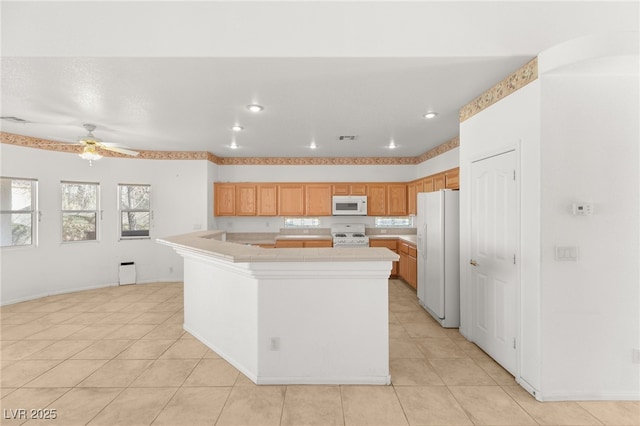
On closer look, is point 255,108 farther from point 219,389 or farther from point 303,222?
point 303,222

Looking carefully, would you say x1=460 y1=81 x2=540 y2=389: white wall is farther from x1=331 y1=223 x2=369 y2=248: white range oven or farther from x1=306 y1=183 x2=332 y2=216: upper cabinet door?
x1=306 y1=183 x2=332 y2=216: upper cabinet door

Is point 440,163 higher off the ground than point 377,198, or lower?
higher

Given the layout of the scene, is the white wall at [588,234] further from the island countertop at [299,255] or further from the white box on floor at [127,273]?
the white box on floor at [127,273]

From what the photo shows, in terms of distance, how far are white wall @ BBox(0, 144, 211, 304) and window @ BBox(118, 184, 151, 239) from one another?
119 millimetres

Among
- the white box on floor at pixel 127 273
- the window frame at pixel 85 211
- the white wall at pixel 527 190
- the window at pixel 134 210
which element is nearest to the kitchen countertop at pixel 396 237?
the white wall at pixel 527 190

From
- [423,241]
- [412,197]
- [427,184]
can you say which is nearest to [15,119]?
[423,241]

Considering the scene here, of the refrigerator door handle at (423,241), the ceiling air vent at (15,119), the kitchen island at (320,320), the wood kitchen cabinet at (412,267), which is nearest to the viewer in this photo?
the kitchen island at (320,320)

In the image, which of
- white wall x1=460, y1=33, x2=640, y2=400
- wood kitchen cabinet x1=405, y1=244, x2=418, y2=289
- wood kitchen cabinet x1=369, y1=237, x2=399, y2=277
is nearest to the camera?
white wall x1=460, y1=33, x2=640, y2=400

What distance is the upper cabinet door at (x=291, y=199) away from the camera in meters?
6.57

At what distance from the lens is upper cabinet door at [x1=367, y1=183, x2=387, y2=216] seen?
6629mm

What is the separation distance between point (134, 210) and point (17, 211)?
65.9 inches

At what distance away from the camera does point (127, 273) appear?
5.93m

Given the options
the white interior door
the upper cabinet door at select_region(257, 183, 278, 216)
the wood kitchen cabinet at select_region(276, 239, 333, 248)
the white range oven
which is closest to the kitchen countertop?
the white range oven

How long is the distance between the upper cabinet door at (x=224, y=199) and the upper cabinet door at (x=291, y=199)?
103 cm
